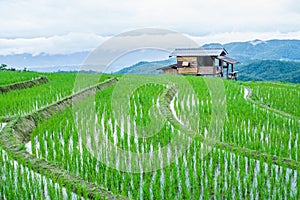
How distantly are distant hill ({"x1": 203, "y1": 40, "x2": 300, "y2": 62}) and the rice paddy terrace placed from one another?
8116 centimetres

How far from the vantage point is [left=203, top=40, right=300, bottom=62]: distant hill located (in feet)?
284

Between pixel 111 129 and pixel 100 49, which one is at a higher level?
pixel 100 49

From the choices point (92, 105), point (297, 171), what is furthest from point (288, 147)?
point (92, 105)

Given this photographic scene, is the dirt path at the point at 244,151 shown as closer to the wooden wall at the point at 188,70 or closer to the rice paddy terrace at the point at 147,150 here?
the rice paddy terrace at the point at 147,150

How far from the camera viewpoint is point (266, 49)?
94.3 m

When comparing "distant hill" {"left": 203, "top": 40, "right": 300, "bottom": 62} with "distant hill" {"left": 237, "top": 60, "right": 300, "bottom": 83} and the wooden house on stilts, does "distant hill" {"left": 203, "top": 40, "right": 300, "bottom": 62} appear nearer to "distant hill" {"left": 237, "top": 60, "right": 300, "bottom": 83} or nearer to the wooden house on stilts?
"distant hill" {"left": 237, "top": 60, "right": 300, "bottom": 83}

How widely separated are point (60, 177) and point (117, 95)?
582 cm

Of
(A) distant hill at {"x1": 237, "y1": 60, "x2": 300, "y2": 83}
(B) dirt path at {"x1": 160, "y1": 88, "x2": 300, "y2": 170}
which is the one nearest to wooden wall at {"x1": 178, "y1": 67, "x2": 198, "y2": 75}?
(B) dirt path at {"x1": 160, "y1": 88, "x2": 300, "y2": 170}

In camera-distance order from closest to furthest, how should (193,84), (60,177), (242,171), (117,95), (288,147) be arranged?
(60,177) < (242,171) < (288,147) < (117,95) < (193,84)

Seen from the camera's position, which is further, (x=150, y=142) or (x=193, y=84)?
(x=193, y=84)

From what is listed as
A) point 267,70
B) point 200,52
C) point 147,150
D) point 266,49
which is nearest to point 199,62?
point 200,52

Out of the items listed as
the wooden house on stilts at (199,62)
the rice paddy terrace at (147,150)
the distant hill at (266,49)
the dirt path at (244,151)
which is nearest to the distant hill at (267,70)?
the wooden house on stilts at (199,62)

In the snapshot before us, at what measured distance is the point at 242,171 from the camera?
400 centimetres

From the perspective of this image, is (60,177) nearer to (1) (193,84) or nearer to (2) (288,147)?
(2) (288,147)
